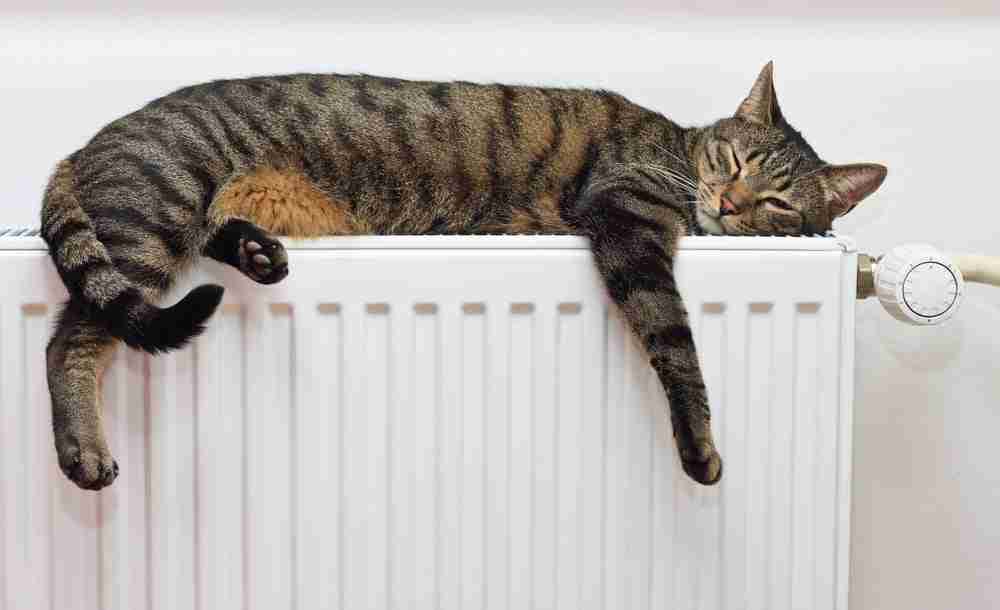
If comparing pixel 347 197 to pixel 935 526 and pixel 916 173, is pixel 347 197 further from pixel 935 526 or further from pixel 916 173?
pixel 935 526

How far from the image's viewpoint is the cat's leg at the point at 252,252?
978 mm

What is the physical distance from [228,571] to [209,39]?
696mm

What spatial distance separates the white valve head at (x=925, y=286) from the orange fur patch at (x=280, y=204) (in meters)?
0.62

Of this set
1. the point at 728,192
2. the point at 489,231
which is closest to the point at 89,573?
the point at 489,231

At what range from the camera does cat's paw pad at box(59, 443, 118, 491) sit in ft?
3.17

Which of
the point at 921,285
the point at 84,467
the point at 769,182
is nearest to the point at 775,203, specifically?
the point at 769,182

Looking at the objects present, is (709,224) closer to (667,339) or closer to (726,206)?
(726,206)

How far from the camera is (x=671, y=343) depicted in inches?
39.9

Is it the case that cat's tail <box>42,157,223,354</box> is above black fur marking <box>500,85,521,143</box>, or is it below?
below

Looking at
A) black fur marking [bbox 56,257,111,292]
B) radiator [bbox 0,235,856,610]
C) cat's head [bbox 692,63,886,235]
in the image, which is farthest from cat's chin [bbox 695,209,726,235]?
black fur marking [bbox 56,257,111,292]

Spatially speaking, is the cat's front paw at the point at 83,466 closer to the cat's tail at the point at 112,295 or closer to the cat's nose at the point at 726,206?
the cat's tail at the point at 112,295

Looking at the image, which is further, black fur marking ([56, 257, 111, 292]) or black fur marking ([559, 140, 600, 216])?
black fur marking ([559, 140, 600, 216])

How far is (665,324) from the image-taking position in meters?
1.01

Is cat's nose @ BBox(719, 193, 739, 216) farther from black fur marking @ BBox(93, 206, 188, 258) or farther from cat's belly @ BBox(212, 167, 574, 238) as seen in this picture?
black fur marking @ BBox(93, 206, 188, 258)
